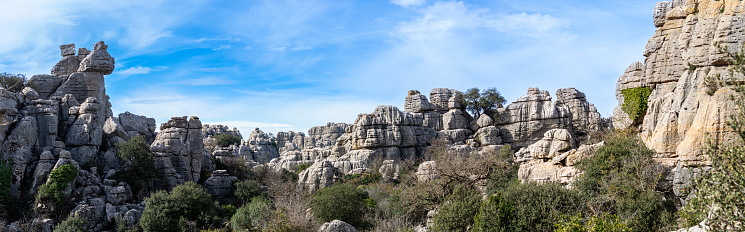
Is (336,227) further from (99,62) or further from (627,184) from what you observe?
(99,62)

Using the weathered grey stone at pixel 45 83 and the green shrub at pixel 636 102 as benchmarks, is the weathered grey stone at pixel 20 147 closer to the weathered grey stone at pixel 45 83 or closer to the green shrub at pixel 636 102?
the weathered grey stone at pixel 45 83

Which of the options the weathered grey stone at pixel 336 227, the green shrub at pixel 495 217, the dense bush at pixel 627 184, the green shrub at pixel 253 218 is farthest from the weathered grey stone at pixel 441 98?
the weathered grey stone at pixel 336 227

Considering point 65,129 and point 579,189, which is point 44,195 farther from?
point 579,189

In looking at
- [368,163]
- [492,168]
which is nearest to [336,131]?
[368,163]

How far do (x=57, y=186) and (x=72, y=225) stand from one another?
174 inches

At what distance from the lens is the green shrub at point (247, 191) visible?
36469 mm

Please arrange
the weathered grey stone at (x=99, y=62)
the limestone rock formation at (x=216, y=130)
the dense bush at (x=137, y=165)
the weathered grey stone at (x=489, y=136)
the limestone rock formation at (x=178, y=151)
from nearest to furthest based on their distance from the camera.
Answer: the dense bush at (x=137, y=165) < the limestone rock formation at (x=178, y=151) < the weathered grey stone at (x=99, y=62) < the weathered grey stone at (x=489, y=136) < the limestone rock formation at (x=216, y=130)

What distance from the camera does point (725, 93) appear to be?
20.1 meters

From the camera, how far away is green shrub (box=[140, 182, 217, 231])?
92.6ft

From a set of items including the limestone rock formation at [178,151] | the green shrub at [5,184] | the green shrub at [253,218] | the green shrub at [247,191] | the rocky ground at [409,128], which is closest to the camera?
the rocky ground at [409,128]

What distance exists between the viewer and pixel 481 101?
6112 cm

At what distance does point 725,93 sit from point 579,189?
23.3 feet

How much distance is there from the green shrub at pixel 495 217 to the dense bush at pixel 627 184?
344 cm

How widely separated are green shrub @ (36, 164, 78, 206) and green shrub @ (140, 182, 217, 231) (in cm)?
533
